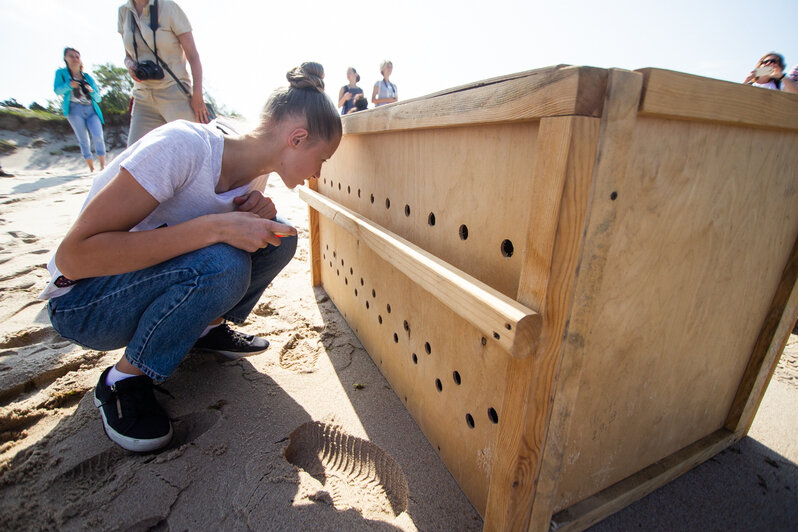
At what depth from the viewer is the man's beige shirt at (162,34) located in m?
2.19

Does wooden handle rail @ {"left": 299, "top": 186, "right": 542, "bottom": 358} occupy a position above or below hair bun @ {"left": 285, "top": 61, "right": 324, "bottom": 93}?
below

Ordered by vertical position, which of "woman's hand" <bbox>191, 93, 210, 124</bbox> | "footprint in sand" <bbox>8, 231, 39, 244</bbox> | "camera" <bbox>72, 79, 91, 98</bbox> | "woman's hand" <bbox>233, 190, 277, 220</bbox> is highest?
"camera" <bbox>72, 79, 91, 98</bbox>

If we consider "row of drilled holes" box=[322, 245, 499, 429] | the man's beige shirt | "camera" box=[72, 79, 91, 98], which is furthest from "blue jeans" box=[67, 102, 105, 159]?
"row of drilled holes" box=[322, 245, 499, 429]

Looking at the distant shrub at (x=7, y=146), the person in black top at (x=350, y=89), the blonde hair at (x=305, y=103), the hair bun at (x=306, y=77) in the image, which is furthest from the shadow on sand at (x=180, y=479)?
the distant shrub at (x=7, y=146)

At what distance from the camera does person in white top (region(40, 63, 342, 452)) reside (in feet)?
3.06

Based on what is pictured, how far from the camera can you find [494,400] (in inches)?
33.6

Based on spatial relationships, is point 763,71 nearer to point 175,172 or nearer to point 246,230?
point 246,230

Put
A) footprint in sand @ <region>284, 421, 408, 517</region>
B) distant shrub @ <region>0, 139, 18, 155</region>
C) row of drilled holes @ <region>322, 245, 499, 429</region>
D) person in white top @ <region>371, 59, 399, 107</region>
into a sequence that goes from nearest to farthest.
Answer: row of drilled holes @ <region>322, 245, 499, 429</region>, footprint in sand @ <region>284, 421, 408, 517</region>, person in white top @ <region>371, 59, 399, 107</region>, distant shrub @ <region>0, 139, 18, 155</region>

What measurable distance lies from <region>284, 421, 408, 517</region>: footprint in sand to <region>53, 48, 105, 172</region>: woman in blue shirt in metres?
5.53

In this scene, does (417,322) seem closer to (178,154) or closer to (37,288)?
(178,154)

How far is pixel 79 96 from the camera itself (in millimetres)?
4621

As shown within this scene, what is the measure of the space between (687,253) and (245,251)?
1.18 metres

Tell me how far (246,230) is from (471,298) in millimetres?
734

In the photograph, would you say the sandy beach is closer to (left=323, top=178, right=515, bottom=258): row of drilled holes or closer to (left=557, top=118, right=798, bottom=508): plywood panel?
(left=557, top=118, right=798, bottom=508): plywood panel
